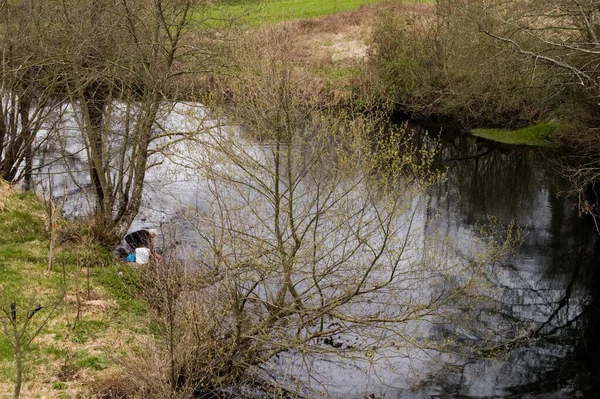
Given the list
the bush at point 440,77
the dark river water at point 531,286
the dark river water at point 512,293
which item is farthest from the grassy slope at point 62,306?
the bush at point 440,77

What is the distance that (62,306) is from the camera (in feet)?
40.5

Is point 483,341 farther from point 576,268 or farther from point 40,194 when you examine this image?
point 40,194

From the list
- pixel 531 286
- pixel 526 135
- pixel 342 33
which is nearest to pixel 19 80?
pixel 531 286

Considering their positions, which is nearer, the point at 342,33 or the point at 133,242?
the point at 133,242

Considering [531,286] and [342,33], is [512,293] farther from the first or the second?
[342,33]

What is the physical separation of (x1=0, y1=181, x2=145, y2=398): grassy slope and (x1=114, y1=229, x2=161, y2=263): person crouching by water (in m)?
0.46

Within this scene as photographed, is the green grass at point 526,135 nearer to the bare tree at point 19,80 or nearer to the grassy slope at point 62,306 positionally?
the bare tree at point 19,80

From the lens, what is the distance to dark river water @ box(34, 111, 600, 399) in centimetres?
1200

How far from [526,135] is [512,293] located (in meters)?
14.7

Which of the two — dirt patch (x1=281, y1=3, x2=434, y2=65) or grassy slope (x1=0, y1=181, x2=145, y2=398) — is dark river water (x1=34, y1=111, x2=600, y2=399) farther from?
dirt patch (x1=281, y1=3, x2=434, y2=65)

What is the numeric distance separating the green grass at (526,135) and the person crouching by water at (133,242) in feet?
55.5

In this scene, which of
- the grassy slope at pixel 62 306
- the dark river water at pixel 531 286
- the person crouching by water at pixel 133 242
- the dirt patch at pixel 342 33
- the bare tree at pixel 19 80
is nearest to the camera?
the grassy slope at pixel 62 306

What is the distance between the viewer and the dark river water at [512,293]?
39.4 ft

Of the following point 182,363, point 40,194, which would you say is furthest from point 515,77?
point 182,363
